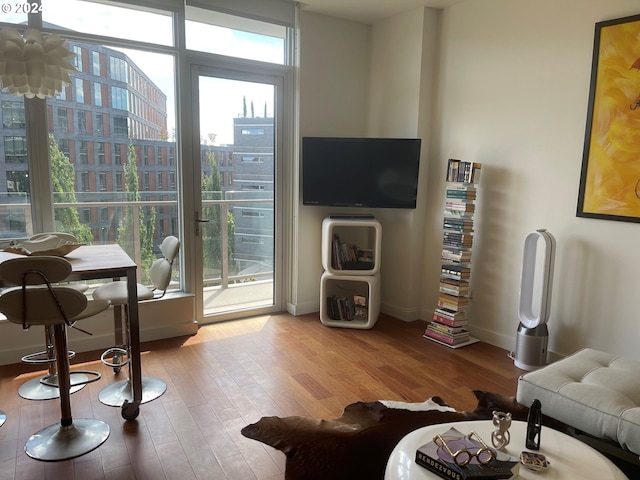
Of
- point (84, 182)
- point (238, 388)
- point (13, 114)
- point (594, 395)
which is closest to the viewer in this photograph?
point (594, 395)

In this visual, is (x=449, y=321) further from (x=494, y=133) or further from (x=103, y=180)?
(x=103, y=180)

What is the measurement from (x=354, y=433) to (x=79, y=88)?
2991 mm

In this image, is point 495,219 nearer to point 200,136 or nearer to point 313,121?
point 313,121

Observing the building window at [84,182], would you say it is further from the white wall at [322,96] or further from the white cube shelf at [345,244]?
the white cube shelf at [345,244]

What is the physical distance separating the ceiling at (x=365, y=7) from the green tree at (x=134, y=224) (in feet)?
6.41

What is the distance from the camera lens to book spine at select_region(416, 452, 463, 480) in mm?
1495

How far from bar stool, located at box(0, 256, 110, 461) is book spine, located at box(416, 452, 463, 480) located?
5.27ft

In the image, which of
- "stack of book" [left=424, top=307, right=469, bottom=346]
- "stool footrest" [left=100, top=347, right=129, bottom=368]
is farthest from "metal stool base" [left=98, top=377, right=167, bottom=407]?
"stack of book" [left=424, top=307, right=469, bottom=346]

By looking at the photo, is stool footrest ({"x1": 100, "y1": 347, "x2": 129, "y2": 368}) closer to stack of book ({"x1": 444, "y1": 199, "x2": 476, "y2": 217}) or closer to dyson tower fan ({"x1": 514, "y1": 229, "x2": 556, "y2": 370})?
stack of book ({"x1": 444, "y1": 199, "x2": 476, "y2": 217})

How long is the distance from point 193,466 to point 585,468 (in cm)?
161

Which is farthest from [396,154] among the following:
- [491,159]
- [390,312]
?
[390,312]

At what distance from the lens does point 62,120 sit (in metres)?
3.41

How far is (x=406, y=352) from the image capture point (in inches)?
143

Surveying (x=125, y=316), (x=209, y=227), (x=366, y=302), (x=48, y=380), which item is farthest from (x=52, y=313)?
(x=366, y=302)
